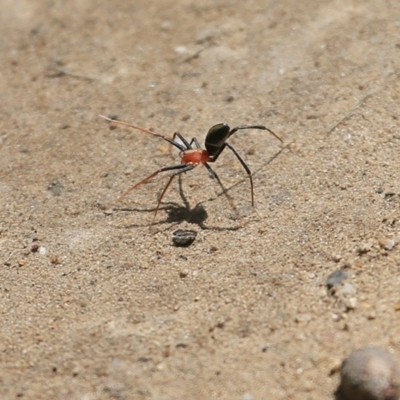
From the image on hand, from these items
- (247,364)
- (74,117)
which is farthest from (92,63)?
(247,364)

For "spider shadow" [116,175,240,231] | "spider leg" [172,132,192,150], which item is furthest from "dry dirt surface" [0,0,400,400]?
"spider leg" [172,132,192,150]

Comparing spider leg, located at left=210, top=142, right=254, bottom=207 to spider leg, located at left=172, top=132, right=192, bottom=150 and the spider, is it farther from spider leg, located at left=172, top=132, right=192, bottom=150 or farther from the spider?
spider leg, located at left=172, top=132, right=192, bottom=150

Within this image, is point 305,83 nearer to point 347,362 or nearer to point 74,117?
A: point 74,117

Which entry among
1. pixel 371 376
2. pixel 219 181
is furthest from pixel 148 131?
pixel 371 376

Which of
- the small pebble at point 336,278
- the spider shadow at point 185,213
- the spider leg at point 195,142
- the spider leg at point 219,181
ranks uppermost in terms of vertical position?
the small pebble at point 336,278

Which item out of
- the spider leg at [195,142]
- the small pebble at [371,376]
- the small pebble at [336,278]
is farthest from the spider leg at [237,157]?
the small pebble at [371,376]

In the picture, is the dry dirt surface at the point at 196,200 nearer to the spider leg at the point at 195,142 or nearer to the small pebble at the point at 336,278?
the small pebble at the point at 336,278

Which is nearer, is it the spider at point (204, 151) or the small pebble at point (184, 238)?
the small pebble at point (184, 238)

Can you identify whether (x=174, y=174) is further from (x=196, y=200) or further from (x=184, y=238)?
(x=184, y=238)
